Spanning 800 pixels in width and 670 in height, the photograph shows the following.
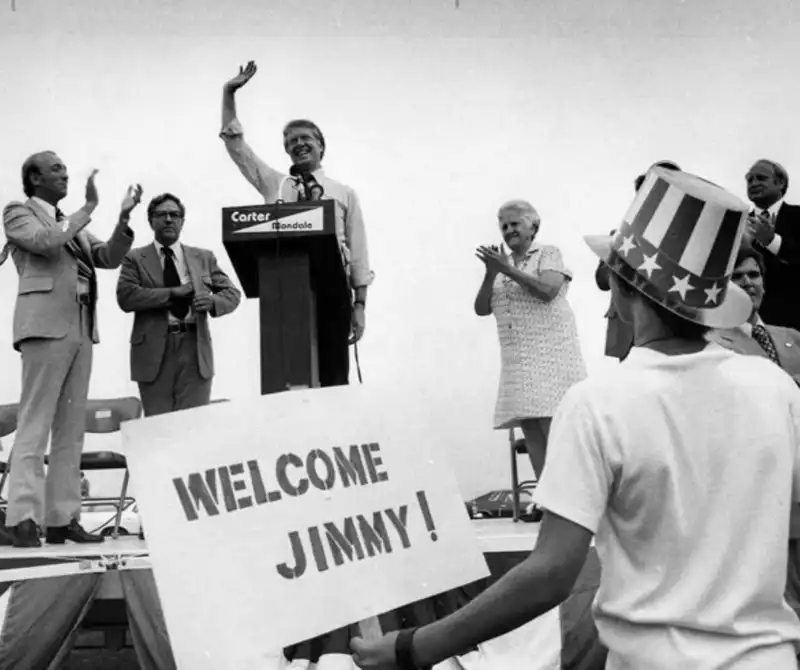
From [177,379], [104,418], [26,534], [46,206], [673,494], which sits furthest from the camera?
[104,418]

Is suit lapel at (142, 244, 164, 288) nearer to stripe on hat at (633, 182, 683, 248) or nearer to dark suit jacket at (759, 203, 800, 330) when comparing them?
dark suit jacket at (759, 203, 800, 330)

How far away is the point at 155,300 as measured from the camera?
3164mm

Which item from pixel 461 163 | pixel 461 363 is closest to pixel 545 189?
pixel 461 163

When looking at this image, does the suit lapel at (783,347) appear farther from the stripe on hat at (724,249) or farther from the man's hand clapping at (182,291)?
the man's hand clapping at (182,291)

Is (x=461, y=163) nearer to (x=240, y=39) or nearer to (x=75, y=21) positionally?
(x=240, y=39)

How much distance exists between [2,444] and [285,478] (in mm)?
3949

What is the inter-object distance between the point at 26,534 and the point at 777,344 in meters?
2.24

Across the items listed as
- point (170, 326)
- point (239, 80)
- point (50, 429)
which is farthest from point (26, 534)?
point (239, 80)

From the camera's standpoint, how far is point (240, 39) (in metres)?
4.75

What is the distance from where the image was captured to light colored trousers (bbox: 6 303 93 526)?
292 cm

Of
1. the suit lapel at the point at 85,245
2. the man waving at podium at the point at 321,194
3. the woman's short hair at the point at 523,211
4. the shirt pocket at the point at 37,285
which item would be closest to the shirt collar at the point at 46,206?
the suit lapel at the point at 85,245

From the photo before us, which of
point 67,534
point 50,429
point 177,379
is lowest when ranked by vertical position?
point 67,534

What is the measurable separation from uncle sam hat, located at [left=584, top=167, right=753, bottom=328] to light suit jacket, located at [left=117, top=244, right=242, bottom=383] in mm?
2547

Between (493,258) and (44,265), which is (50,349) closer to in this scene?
(44,265)
